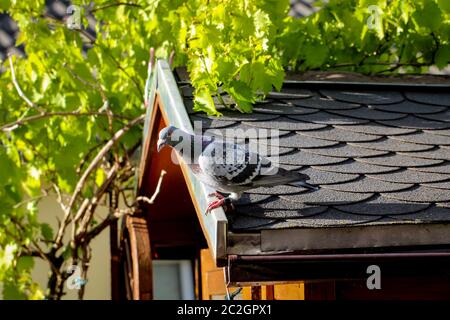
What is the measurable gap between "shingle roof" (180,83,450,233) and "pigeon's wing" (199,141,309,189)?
0.06 metres

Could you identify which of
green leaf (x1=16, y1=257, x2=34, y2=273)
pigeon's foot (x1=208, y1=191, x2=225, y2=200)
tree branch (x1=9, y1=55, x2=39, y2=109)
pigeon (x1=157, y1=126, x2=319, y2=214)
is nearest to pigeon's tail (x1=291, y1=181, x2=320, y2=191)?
pigeon (x1=157, y1=126, x2=319, y2=214)

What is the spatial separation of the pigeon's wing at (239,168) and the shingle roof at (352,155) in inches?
2.5

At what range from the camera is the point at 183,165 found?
3.88 m

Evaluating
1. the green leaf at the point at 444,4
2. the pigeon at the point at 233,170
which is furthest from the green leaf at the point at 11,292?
the green leaf at the point at 444,4

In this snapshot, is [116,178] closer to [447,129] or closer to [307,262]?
[447,129]

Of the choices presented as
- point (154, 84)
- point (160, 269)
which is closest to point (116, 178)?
point (160, 269)

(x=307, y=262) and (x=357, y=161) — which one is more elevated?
(x=357, y=161)

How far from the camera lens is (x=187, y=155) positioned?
3.68 metres

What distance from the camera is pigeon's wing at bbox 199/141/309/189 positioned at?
3.37 meters

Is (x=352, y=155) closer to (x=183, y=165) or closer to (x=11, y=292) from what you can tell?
(x=183, y=165)

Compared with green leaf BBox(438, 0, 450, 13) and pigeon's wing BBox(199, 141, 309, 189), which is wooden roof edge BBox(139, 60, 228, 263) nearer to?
pigeon's wing BBox(199, 141, 309, 189)

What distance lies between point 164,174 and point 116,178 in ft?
4.91

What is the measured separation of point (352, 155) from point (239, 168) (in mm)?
685
